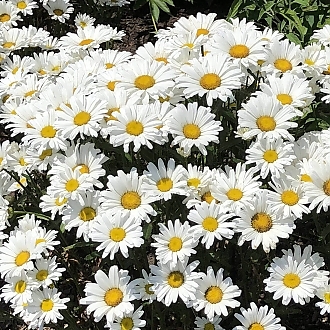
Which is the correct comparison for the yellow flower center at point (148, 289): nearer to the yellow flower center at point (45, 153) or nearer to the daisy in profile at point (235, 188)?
the daisy in profile at point (235, 188)

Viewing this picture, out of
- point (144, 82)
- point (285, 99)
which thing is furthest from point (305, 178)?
point (144, 82)

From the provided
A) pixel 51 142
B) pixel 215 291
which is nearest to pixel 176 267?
pixel 215 291

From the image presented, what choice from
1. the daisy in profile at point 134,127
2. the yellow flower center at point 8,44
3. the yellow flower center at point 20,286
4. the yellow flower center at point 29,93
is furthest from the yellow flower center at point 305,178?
the yellow flower center at point 8,44

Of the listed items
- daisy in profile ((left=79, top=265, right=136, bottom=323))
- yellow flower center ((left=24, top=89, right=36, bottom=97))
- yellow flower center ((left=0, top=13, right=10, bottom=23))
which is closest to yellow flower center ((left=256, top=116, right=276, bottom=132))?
daisy in profile ((left=79, top=265, right=136, bottom=323))

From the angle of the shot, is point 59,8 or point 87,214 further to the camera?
point 59,8

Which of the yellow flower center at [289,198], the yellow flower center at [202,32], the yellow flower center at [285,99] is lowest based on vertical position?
the yellow flower center at [289,198]

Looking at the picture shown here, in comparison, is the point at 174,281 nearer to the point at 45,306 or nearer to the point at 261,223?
the point at 261,223
